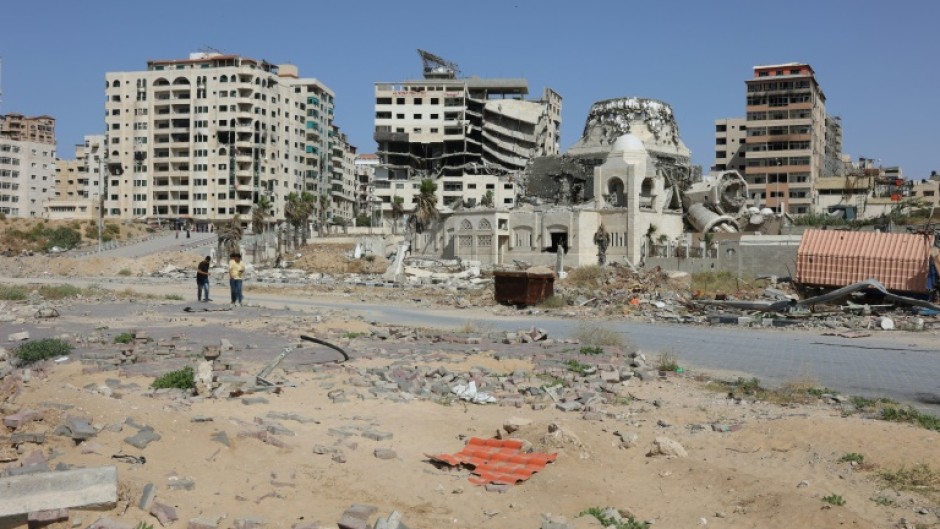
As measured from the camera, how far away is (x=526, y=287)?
105 ft

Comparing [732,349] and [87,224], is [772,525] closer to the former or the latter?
[732,349]

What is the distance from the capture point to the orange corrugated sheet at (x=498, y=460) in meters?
8.27

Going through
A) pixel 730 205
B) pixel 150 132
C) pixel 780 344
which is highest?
pixel 150 132

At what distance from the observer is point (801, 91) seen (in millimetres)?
93562

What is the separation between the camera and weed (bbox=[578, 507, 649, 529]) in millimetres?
7141

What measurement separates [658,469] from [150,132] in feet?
346

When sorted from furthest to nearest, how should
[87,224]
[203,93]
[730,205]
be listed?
[203,93], [87,224], [730,205]

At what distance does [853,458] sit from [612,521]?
334cm

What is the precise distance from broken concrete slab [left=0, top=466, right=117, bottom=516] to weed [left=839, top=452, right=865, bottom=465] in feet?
25.0

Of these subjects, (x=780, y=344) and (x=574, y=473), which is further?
(x=780, y=344)

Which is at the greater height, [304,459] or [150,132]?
[150,132]

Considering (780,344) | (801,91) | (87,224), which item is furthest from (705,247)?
(87,224)

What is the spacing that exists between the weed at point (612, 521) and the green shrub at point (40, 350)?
36.6 feet

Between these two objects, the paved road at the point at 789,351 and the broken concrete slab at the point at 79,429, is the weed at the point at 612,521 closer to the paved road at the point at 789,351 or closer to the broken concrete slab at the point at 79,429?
the broken concrete slab at the point at 79,429
